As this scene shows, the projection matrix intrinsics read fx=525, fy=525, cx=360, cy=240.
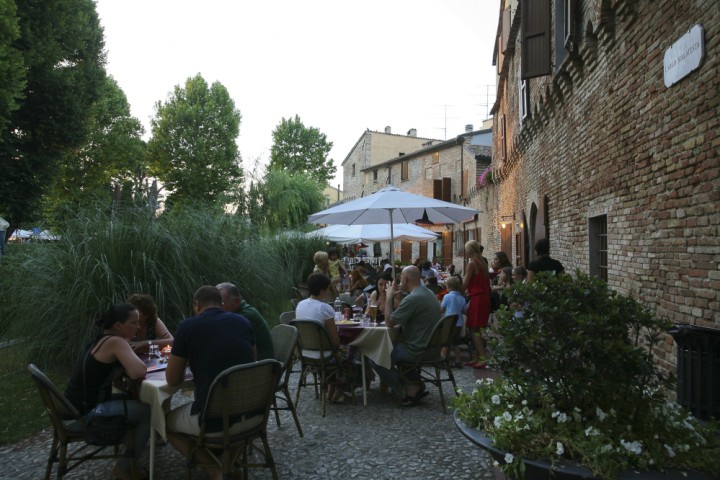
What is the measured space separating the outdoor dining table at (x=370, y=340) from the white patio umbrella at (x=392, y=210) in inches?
89.8

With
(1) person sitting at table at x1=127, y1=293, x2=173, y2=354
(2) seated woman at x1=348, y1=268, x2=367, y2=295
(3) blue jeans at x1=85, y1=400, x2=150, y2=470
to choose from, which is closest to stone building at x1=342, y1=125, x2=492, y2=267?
(2) seated woman at x1=348, y1=268, x2=367, y2=295

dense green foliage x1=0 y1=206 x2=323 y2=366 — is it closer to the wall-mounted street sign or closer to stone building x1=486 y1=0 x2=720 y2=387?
stone building x1=486 y1=0 x2=720 y2=387

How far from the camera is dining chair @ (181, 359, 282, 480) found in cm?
303

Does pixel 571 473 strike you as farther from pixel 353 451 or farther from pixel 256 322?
pixel 256 322

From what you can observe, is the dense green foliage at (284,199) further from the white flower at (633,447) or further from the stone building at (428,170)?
the white flower at (633,447)

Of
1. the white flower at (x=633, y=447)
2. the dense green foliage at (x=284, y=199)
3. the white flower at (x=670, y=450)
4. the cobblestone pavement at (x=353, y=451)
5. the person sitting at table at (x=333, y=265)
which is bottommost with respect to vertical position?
the cobblestone pavement at (x=353, y=451)

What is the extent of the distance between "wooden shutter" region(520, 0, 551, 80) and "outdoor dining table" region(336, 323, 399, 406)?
221 inches

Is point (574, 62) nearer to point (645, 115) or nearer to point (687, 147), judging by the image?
point (645, 115)

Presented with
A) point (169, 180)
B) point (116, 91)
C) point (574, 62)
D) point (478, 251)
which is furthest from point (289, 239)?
point (169, 180)

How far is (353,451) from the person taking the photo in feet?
13.4

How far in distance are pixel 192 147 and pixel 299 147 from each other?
18.5 m

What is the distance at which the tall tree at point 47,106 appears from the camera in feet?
44.5

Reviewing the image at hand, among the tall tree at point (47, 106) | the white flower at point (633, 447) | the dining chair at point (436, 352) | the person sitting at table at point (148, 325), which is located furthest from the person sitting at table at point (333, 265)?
the tall tree at point (47, 106)

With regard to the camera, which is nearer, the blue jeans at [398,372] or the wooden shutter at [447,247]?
the blue jeans at [398,372]
